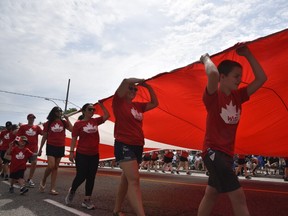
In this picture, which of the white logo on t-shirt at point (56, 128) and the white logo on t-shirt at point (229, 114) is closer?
the white logo on t-shirt at point (229, 114)

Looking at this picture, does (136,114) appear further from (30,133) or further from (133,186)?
(30,133)

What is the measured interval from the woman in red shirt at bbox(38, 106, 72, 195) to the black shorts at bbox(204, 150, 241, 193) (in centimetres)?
457

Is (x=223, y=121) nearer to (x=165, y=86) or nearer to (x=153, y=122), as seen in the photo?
(x=165, y=86)

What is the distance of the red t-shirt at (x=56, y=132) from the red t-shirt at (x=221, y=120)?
4587mm

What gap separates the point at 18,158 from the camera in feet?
22.0

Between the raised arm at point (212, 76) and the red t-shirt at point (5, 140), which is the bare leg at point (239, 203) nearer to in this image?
the raised arm at point (212, 76)

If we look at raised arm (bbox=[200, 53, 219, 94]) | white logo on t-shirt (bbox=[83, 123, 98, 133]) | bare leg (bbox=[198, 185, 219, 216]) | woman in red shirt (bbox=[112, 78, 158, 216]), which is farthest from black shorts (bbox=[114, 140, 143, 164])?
white logo on t-shirt (bbox=[83, 123, 98, 133])

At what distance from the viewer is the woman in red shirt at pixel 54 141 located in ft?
21.4


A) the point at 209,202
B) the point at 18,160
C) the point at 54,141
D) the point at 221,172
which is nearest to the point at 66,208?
the point at 54,141

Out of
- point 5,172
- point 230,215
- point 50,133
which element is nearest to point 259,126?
point 230,215

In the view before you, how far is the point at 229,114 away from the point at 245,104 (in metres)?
2.46

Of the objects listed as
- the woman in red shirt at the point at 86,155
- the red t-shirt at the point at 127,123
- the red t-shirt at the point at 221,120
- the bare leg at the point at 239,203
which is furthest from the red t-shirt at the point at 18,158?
the bare leg at the point at 239,203

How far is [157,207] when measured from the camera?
5.00 metres

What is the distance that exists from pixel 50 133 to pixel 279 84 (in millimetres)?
4652
